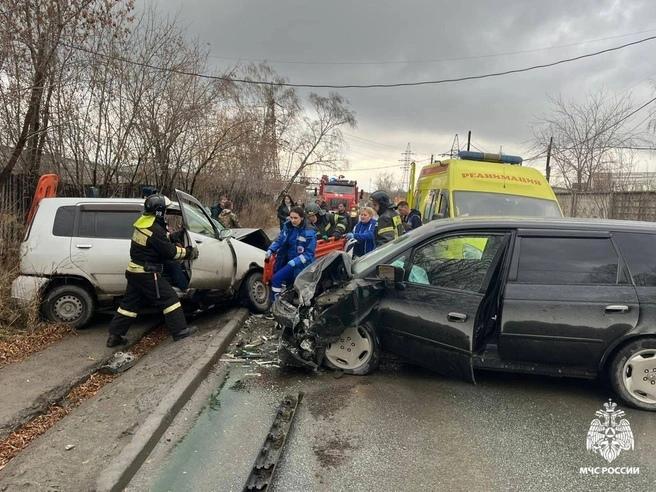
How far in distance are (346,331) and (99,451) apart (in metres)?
2.26

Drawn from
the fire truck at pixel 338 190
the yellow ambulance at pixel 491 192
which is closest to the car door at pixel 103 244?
the yellow ambulance at pixel 491 192

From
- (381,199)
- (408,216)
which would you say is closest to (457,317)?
(381,199)

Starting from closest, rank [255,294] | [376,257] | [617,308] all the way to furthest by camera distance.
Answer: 1. [617,308]
2. [376,257]
3. [255,294]

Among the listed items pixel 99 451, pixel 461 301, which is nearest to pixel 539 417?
pixel 461 301

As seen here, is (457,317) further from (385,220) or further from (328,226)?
(328,226)

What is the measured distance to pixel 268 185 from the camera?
27531mm

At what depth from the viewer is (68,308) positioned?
5777mm

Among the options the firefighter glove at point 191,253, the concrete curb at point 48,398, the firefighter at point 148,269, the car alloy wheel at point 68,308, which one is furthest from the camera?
the car alloy wheel at point 68,308

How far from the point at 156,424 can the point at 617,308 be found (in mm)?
3723

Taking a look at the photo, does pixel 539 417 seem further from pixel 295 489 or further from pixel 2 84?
pixel 2 84

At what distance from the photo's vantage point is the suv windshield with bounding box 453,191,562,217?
730cm

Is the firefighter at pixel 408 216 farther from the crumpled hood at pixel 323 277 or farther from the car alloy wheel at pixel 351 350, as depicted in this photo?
the car alloy wheel at pixel 351 350

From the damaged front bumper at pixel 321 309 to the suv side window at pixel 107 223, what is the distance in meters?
2.59

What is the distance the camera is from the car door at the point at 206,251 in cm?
607
